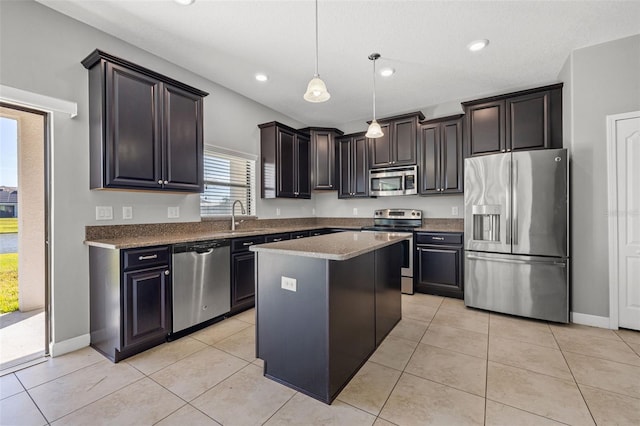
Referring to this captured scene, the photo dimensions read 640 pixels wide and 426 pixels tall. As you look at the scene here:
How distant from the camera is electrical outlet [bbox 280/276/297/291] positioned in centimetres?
190

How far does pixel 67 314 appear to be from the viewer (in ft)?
7.80

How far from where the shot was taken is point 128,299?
226 centimetres

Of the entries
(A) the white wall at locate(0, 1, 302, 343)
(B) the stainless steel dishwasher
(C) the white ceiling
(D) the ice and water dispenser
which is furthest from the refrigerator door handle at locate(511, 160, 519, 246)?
(A) the white wall at locate(0, 1, 302, 343)

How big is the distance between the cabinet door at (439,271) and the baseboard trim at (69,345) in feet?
12.5

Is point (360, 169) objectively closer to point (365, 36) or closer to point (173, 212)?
point (365, 36)

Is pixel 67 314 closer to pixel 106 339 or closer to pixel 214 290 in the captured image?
pixel 106 339

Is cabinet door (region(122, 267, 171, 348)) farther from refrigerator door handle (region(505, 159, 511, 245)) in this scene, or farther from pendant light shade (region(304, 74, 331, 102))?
refrigerator door handle (region(505, 159, 511, 245))

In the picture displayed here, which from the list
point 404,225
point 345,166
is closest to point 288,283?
point 404,225

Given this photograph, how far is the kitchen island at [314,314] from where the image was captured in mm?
1780

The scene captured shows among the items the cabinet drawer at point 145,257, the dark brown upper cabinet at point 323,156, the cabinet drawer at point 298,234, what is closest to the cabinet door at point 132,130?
the cabinet drawer at point 145,257

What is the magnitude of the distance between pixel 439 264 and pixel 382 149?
197cm

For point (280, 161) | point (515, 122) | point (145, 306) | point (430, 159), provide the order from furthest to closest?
1. point (280, 161)
2. point (430, 159)
3. point (515, 122)
4. point (145, 306)

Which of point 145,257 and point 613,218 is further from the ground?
point 613,218

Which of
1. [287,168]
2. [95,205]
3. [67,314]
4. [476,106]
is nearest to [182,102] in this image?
[95,205]
